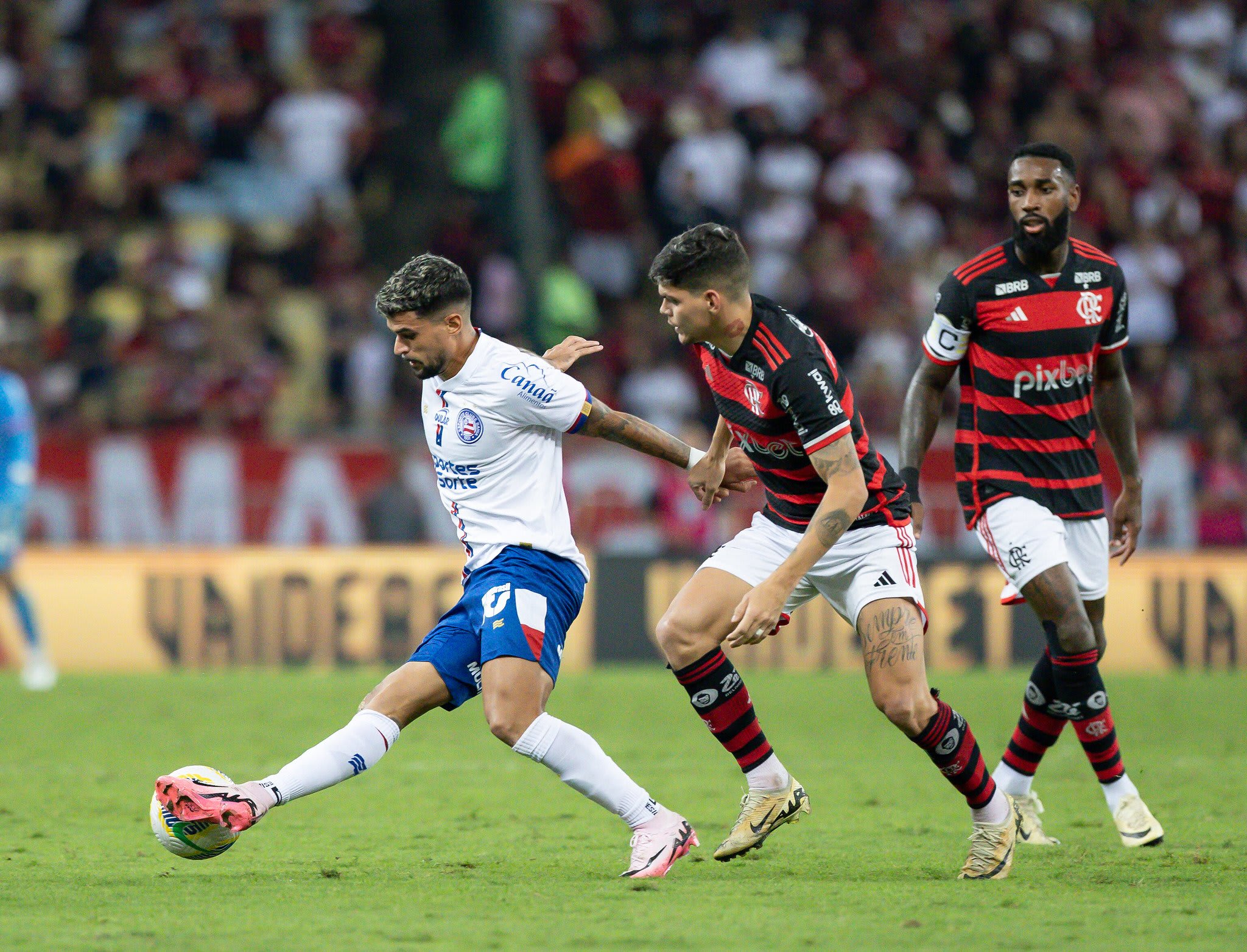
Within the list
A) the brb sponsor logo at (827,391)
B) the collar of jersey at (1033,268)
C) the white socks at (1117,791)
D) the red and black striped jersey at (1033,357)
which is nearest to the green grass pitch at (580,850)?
the white socks at (1117,791)

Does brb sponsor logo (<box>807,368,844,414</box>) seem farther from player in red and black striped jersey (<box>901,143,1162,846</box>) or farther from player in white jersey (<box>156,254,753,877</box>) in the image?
player in red and black striped jersey (<box>901,143,1162,846</box>)

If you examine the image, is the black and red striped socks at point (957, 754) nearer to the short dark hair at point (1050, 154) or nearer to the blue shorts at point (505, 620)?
the blue shorts at point (505, 620)

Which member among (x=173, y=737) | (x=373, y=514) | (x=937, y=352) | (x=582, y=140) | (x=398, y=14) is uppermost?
(x=398, y=14)

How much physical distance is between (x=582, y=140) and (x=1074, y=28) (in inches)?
252

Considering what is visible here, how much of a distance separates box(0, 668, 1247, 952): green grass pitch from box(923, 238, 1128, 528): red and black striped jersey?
4.57ft

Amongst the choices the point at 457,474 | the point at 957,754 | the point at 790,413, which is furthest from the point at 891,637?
the point at 457,474

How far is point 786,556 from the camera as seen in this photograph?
6039 mm

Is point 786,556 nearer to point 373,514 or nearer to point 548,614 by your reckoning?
point 548,614

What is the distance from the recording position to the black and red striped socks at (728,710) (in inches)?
236

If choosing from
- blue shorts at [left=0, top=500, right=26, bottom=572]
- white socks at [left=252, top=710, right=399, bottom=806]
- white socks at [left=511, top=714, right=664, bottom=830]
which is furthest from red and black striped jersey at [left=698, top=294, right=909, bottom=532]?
blue shorts at [left=0, top=500, right=26, bottom=572]

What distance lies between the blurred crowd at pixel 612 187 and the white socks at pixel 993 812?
28.7 feet

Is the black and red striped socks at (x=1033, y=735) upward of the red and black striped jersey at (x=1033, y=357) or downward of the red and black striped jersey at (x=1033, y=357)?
downward

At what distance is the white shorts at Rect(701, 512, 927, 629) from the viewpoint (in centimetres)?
589

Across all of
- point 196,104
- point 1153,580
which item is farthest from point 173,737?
point 196,104
